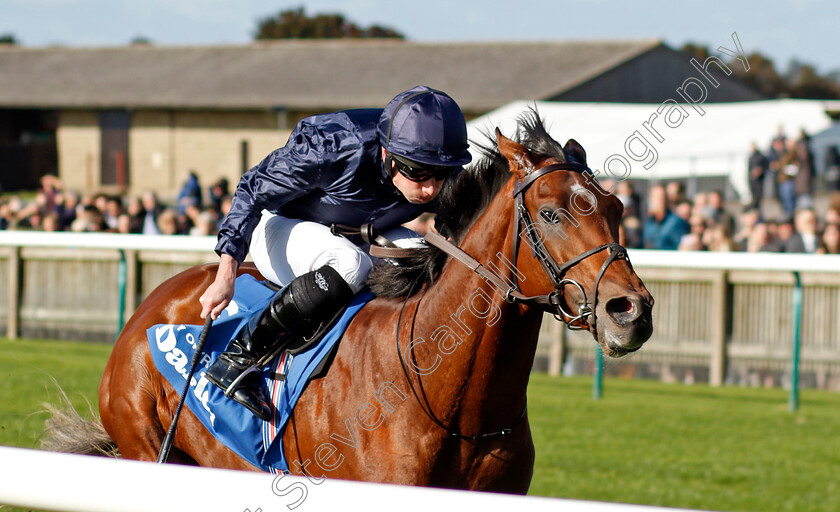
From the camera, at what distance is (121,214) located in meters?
10.6

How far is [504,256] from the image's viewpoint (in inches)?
107

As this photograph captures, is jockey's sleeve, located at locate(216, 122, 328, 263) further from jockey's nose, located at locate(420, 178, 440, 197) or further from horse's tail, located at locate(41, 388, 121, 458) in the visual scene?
horse's tail, located at locate(41, 388, 121, 458)

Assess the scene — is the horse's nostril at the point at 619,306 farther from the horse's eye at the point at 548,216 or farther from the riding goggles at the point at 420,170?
the riding goggles at the point at 420,170

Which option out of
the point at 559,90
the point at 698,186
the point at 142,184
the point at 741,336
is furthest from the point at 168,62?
the point at 741,336

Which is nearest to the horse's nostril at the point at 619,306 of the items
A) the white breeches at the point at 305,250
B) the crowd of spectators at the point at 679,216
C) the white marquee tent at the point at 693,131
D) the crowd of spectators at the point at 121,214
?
the white breeches at the point at 305,250

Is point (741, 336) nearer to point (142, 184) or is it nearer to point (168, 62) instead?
point (142, 184)

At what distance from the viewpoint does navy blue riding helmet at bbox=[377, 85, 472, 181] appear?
2.87 metres

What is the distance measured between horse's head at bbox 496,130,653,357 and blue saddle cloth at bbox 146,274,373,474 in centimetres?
76

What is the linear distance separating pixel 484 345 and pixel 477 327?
0.05m

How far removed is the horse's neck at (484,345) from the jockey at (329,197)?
1.01ft

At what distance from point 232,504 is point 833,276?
274 inches

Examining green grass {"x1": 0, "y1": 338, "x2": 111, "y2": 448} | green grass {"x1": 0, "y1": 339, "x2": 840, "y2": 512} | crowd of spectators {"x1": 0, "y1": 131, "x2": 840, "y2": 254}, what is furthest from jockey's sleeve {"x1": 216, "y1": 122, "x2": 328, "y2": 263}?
crowd of spectators {"x1": 0, "y1": 131, "x2": 840, "y2": 254}

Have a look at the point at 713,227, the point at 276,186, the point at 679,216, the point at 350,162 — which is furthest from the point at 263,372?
the point at 713,227

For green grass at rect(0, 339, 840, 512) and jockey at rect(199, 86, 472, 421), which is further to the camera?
green grass at rect(0, 339, 840, 512)
